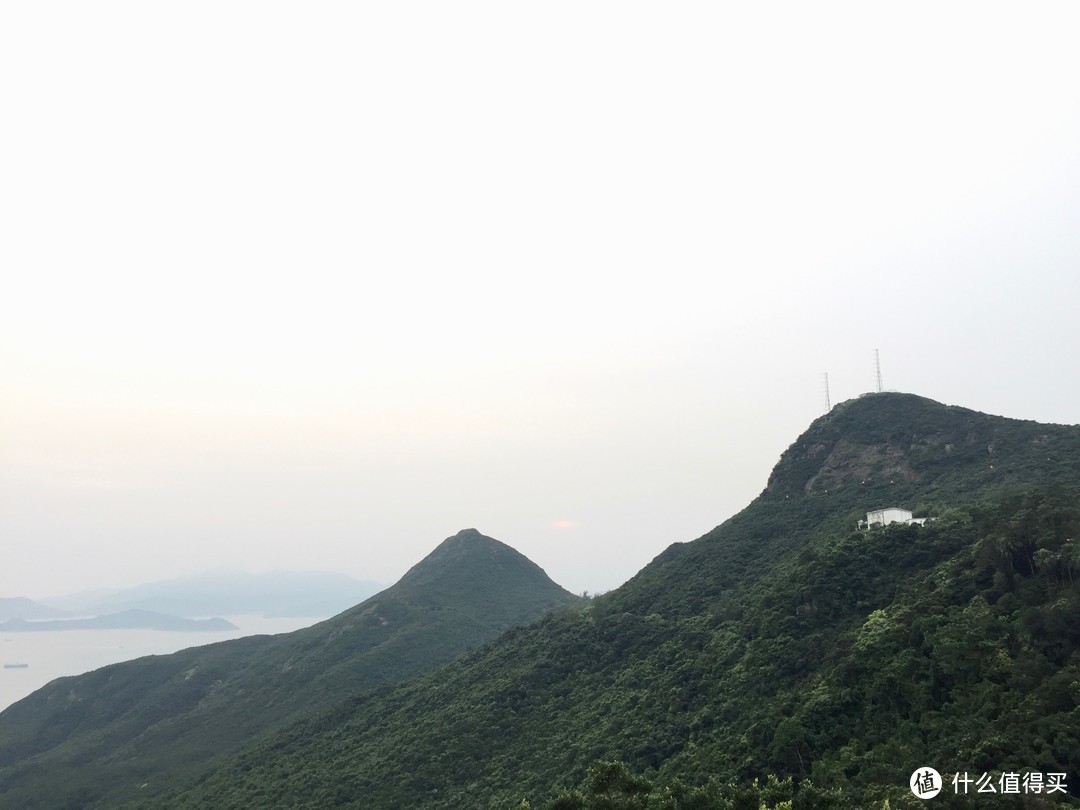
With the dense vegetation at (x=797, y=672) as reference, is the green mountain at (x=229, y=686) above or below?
below

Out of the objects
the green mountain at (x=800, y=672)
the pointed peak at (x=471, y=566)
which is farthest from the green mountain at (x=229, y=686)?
the green mountain at (x=800, y=672)

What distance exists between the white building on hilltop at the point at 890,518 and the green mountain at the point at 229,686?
61246mm

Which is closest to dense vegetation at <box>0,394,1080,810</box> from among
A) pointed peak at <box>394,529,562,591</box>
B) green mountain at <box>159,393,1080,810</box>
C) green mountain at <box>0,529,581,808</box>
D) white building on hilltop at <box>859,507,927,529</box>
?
green mountain at <box>159,393,1080,810</box>

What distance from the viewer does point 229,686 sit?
105m

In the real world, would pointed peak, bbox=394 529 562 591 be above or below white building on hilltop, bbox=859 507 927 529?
below

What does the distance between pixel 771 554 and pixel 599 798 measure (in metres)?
44.8

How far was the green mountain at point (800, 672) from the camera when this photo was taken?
27906 millimetres

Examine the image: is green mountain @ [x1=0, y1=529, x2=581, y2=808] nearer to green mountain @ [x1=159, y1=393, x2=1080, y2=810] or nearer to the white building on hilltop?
green mountain @ [x1=159, y1=393, x2=1080, y2=810]

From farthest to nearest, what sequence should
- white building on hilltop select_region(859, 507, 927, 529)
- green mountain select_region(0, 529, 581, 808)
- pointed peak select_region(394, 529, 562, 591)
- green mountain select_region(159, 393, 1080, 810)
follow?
pointed peak select_region(394, 529, 562, 591) → green mountain select_region(0, 529, 581, 808) → white building on hilltop select_region(859, 507, 927, 529) → green mountain select_region(159, 393, 1080, 810)

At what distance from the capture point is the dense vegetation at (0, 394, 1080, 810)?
2833 cm

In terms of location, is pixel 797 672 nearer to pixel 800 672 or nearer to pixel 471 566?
pixel 800 672

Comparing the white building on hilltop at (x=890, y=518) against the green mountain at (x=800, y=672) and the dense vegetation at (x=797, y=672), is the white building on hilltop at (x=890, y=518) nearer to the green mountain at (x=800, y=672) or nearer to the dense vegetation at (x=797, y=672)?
the green mountain at (x=800, y=672)

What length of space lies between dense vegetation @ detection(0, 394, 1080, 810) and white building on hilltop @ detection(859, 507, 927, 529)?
4.55 ft

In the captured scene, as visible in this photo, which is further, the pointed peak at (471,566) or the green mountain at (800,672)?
the pointed peak at (471,566)
